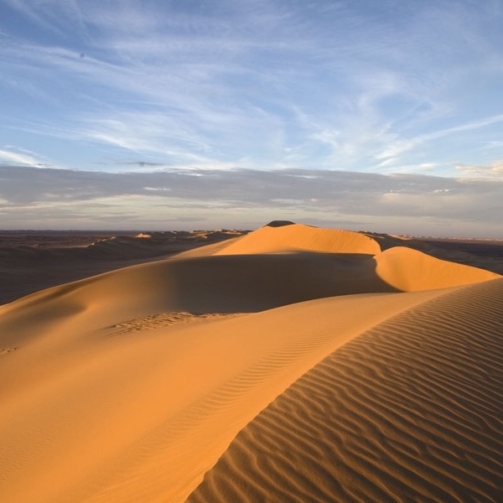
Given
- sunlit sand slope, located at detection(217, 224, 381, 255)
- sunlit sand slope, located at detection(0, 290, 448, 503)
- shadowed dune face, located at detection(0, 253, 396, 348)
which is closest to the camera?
sunlit sand slope, located at detection(0, 290, 448, 503)

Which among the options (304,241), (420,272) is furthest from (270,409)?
(304,241)

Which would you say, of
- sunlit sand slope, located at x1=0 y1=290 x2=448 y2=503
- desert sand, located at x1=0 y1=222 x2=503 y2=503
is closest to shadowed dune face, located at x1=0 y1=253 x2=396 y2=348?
desert sand, located at x1=0 y1=222 x2=503 y2=503

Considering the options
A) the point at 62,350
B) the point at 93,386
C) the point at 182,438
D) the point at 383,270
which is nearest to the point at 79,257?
the point at 383,270

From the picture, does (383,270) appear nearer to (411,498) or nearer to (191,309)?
(191,309)

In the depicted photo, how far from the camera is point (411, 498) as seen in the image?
9.71ft

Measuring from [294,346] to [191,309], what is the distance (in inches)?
385

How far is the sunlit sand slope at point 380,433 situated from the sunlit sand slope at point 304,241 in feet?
94.6

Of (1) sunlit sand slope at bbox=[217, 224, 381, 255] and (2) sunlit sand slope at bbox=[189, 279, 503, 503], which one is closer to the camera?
(2) sunlit sand slope at bbox=[189, 279, 503, 503]

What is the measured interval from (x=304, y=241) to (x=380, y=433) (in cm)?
3802

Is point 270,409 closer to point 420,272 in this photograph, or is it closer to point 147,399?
point 147,399

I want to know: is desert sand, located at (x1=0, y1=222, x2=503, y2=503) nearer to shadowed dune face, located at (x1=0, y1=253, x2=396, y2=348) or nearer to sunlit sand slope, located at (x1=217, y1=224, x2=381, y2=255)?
shadowed dune face, located at (x1=0, y1=253, x2=396, y2=348)

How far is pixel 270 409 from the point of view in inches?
152

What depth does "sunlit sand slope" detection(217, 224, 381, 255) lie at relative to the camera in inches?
1443

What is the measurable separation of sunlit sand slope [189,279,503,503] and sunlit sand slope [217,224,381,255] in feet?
94.6
